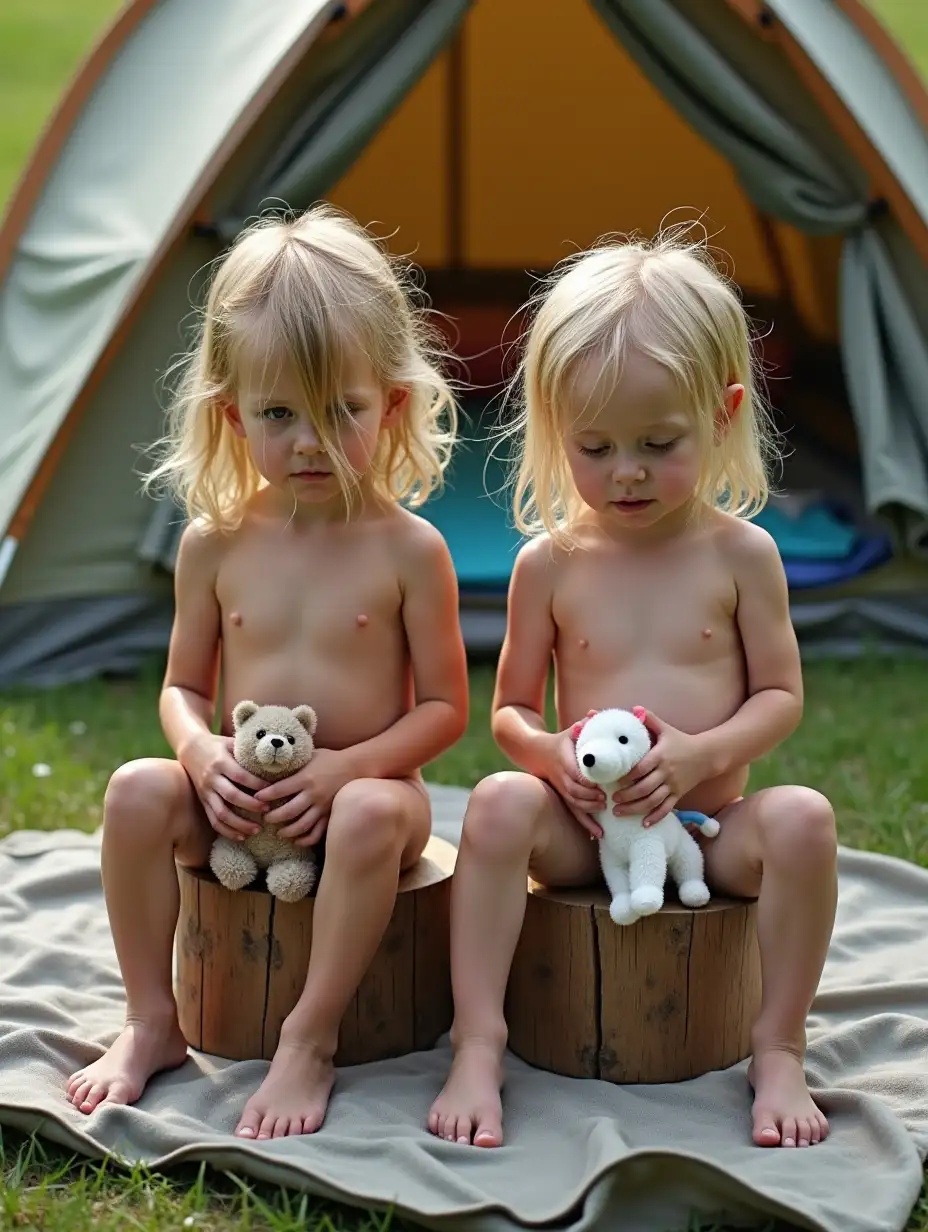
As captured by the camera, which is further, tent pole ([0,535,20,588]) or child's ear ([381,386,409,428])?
tent pole ([0,535,20,588])

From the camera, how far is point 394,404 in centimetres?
280

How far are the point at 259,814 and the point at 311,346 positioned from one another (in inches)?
26.7

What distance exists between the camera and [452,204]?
688 centimetres

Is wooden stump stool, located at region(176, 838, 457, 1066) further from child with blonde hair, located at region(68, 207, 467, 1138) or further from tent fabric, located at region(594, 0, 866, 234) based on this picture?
tent fabric, located at region(594, 0, 866, 234)

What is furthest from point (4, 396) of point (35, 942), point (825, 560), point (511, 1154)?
point (511, 1154)

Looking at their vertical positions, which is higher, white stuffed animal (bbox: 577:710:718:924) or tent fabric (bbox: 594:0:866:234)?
tent fabric (bbox: 594:0:866:234)

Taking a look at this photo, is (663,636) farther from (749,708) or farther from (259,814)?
(259,814)

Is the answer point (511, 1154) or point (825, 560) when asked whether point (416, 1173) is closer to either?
point (511, 1154)

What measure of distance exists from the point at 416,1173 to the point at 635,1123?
1.10 feet

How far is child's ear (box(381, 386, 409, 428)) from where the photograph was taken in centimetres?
278

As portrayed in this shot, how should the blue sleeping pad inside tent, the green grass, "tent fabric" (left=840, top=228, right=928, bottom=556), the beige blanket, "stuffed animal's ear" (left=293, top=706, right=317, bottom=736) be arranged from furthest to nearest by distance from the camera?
the blue sleeping pad inside tent → "tent fabric" (left=840, top=228, right=928, bottom=556) → the green grass → "stuffed animal's ear" (left=293, top=706, right=317, bottom=736) → the beige blanket

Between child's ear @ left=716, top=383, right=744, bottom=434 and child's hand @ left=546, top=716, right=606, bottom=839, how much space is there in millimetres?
496

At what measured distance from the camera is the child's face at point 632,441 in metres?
2.56

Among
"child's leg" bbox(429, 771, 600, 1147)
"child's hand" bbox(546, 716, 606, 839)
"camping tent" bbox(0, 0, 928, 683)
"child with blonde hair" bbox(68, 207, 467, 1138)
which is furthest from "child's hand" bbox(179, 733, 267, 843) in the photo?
"camping tent" bbox(0, 0, 928, 683)
